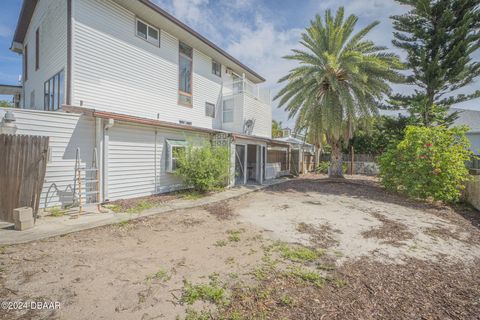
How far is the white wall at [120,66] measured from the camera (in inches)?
321

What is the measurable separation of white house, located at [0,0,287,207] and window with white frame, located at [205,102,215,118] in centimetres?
7

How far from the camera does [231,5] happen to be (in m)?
10.2

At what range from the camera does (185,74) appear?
12188mm

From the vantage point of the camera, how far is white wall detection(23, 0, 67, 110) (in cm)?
854

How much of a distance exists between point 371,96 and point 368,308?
1272cm

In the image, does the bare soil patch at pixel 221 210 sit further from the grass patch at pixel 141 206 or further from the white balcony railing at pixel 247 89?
the white balcony railing at pixel 247 89

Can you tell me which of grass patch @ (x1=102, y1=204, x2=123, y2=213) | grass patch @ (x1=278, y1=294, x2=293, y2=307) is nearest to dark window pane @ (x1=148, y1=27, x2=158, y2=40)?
grass patch @ (x1=102, y1=204, x2=123, y2=213)

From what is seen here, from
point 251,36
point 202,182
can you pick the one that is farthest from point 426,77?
point 202,182

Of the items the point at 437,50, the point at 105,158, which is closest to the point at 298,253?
the point at 105,158

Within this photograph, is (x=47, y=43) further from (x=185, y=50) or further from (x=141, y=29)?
(x=185, y=50)

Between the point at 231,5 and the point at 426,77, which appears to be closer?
the point at 231,5

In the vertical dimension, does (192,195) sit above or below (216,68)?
below

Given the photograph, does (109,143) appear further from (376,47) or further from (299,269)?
(376,47)

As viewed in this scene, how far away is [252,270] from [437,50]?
18701 millimetres
